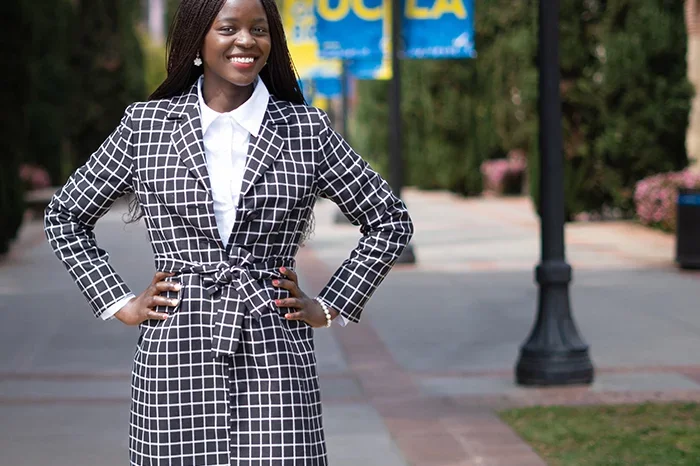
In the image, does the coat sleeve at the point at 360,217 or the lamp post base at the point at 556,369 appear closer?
the coat sleeve at the point at 360,217

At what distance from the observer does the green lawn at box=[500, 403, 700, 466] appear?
237 inches

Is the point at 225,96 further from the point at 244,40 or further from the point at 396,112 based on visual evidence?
the point at 396,112

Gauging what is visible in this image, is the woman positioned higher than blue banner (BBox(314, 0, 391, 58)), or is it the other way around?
blue banner (BBox(314, 0, 391, 58))

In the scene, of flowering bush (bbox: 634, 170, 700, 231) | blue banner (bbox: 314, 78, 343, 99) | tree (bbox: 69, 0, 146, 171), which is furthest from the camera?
tree (bbox: 69, 0, 146, 171)

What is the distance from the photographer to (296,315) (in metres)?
2.99

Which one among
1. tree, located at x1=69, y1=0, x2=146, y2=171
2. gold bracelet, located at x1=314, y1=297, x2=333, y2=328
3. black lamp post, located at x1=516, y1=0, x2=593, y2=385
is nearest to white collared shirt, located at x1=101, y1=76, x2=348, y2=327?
gold bracelet, located at x1=314, y1=297, x2=333, y2=328

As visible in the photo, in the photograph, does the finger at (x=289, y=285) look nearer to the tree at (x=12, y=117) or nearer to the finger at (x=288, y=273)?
the finger at (x=288, y=273)

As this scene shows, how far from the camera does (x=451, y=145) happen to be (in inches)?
1374

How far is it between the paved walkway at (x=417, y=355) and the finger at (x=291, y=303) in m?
2.42

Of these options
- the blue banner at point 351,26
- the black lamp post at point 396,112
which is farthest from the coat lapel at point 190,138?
the blue banner at point 351,26

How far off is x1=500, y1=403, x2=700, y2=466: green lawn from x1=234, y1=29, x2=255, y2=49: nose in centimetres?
352

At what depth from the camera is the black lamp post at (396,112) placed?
15.7m

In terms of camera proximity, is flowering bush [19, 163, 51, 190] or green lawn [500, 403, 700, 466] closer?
green lawn [500, 403, 700, 466]

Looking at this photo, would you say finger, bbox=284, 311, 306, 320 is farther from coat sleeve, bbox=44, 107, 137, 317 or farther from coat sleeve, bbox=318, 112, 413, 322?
coat sleeve, bbox=44, 107, 137, 317
